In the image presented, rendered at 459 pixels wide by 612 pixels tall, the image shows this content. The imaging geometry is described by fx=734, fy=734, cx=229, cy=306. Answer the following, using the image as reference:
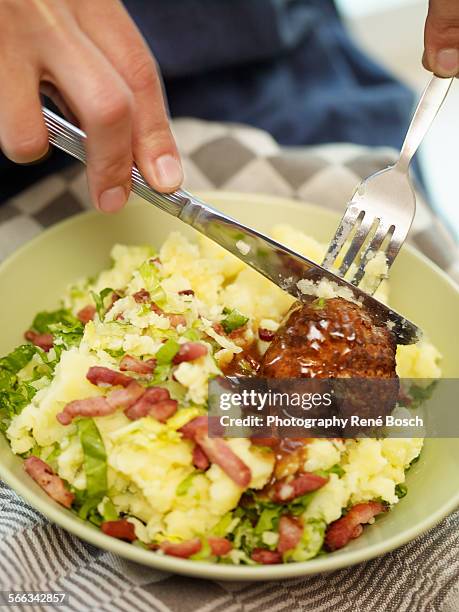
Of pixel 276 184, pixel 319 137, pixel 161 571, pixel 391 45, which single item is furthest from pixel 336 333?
pixel 391 45

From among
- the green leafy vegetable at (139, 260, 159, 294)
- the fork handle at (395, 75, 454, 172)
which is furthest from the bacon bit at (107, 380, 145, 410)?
the fork handle at (395, 75, 454, 172)

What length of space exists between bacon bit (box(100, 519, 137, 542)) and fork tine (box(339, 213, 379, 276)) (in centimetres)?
163

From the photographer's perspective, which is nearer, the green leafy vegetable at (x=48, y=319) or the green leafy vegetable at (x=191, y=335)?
the green leafy vegetable at (x=191, y=335)

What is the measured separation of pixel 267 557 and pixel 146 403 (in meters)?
0.74

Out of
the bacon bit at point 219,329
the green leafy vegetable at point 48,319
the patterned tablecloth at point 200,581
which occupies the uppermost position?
the bacon bit at point 219,329

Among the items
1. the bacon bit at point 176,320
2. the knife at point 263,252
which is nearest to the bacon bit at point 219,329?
the bacon bit at point 176,320

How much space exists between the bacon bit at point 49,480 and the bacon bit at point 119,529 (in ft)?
0.61

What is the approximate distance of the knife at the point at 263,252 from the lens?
3396mm

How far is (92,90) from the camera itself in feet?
9.24

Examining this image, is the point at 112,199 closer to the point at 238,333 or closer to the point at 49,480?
the point at 238,333

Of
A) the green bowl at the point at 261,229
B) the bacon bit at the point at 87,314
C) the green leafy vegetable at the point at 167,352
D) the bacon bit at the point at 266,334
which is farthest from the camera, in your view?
the bacon bit at the point at 87,314

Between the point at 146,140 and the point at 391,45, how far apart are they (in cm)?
631

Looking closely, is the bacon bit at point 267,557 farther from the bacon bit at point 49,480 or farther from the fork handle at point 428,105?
the fork handle at point 428,105

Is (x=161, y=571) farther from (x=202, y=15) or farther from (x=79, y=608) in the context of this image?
(x=202, y=15)
